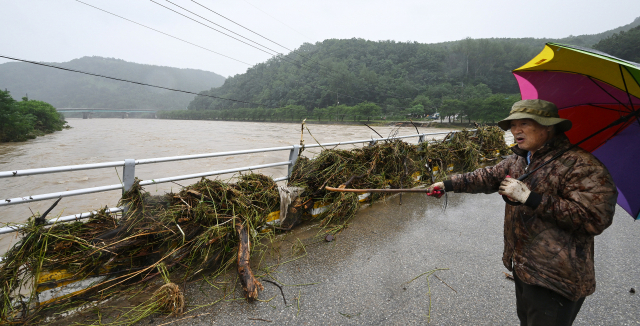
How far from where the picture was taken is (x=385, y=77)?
9444 centimetres

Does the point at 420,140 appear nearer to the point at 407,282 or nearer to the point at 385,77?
the point at 407,282

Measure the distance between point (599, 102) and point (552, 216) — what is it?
2.77ft

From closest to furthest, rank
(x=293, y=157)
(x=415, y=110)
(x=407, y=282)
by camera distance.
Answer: (x=407, y=282), (x=293, y=157), (x=415, y=110)

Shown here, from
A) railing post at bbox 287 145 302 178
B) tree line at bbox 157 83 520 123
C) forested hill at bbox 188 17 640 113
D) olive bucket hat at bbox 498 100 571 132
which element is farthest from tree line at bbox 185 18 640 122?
olive bucket hat at bbox 498 100 571 132

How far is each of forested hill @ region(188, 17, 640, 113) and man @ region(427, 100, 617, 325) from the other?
268 ft

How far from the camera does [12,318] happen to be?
210 cm

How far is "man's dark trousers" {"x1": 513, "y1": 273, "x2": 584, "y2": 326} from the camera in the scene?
4.94ft

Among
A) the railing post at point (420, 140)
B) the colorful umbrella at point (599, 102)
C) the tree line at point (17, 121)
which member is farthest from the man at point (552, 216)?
the tree line at point (17, 121)

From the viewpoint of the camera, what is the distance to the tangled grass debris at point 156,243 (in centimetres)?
228

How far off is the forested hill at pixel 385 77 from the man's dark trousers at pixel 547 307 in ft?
269

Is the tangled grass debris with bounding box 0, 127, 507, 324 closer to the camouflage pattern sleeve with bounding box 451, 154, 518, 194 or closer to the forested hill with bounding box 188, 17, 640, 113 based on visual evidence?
the camouflage pattern sleeve with bounding box 451, 154, 518, 194

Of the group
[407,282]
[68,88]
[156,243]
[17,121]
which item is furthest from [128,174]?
[68,88]

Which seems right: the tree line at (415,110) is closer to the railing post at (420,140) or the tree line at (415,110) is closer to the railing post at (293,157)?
the railing post at (420,140)

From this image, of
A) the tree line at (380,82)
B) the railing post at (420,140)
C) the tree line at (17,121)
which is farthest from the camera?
the tree line at (380,82)
